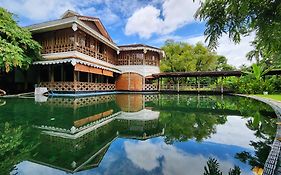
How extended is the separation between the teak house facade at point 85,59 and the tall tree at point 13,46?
108cm

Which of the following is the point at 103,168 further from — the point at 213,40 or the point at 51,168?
Answer: the point at 213,40

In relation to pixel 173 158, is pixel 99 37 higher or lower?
higher

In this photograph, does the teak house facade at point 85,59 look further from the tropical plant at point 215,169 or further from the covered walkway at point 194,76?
the tropical plant at point 215,169

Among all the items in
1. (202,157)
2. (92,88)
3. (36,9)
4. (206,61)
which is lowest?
(202,157)

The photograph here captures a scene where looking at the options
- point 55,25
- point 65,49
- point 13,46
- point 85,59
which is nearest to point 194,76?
point 85,59

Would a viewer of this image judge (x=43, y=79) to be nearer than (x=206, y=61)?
Yes

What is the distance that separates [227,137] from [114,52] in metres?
23.1

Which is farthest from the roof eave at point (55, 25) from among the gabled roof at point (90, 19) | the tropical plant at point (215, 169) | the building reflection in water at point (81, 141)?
the tropical plant at point (215, 169)

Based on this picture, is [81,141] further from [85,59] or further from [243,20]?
[85,59]

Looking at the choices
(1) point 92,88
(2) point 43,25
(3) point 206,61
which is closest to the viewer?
(2) point 43,25

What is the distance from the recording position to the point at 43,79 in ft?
64.7

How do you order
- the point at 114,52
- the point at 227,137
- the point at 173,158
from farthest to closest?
the point at 114,52 → the point at 227,137 → the point at 173,158

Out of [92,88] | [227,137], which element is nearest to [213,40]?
[227,137]

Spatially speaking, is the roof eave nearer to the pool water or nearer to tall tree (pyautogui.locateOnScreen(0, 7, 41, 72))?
tall tree (pyautogui.locateOnScreen(0, 7, 41, 72))
